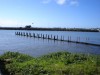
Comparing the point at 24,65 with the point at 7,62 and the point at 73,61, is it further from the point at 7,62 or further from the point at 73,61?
the point at 73,61

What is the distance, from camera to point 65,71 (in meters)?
12.0

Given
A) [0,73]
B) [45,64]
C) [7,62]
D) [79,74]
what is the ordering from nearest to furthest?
[79,74]
[0,73]
[45,64]
[7,62]

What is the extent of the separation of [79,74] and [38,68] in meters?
2.34

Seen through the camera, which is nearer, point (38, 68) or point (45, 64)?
point (38, 68)

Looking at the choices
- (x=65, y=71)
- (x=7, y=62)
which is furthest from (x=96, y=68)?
(x=7, y=62)

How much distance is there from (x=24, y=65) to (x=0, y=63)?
2160 mm

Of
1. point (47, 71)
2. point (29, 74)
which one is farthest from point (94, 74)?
point (29, 74)

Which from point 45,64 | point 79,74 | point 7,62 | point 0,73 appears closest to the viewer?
point 79,74

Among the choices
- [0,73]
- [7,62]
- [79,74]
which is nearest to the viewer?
[79,74]

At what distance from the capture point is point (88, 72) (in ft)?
38.8

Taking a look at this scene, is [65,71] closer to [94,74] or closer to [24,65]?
[94,74]

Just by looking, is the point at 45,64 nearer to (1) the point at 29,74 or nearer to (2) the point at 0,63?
(1) the point at 29,74

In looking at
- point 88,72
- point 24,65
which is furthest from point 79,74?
point 24,65

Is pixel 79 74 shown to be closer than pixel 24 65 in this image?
Yes
